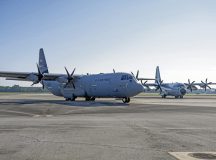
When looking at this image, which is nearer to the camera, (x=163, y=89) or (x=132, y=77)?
(x=132, y=77)

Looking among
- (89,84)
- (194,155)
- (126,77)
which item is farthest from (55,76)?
(194,155)

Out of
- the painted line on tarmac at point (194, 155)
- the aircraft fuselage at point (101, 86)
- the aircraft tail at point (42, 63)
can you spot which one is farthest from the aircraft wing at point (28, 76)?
the painted line on tarmac at point (194, 155)

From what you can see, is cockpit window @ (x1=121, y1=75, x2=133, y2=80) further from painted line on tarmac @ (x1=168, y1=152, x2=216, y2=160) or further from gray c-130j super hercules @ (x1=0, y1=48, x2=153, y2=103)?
painted line on tarmac @ (x1=168, y1=152, x2=216, y2=160)

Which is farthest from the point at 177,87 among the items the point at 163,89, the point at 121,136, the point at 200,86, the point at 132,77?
the point at 121,136

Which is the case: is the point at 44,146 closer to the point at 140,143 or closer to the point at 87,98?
the point at 140,143

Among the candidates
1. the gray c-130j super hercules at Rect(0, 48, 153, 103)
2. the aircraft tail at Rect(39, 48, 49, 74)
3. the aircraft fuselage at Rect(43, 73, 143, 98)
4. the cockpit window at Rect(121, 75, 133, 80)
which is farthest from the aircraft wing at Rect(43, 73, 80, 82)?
the cockpit window at Rect(121, 75, 133, 80)

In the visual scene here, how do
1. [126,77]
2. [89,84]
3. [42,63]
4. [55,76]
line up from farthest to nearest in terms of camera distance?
[42,63] → [55,76] → [89,84] → [126,77]

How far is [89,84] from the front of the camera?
50.1 m

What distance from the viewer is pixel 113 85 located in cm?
4525

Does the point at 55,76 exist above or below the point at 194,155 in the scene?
above

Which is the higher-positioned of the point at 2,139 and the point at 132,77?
the point at 132,77

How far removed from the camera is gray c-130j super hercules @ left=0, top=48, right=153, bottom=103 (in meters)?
43.3

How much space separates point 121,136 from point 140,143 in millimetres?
1757

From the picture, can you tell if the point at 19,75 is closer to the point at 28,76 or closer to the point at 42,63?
the point at 28,76
